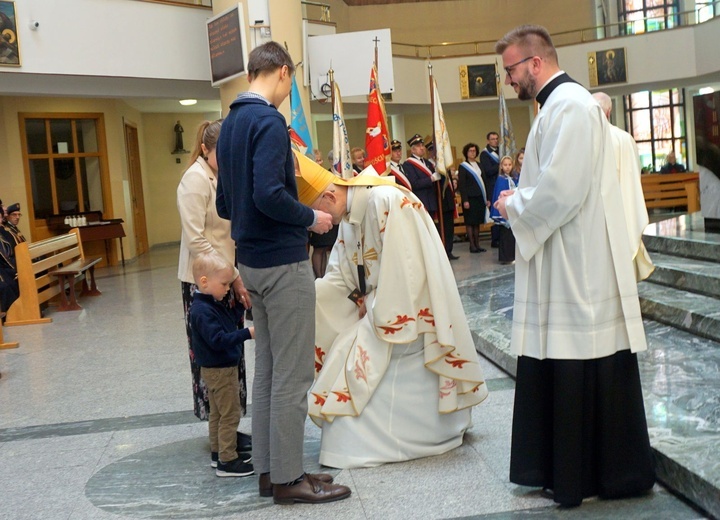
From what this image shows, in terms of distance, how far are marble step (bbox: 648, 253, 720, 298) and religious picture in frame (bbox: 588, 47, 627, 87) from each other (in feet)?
39.9

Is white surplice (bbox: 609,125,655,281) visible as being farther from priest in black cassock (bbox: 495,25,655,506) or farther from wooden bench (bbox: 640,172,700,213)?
wooden bench (bbox: 640,172,700,213)

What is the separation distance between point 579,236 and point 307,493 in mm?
1381

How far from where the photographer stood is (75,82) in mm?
11453

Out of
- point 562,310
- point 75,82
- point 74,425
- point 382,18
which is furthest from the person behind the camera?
point 382,18

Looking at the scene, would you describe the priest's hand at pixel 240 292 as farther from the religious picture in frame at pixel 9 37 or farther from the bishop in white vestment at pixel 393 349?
the religious picture in frame at pixel 9 37

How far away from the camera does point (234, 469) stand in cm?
360

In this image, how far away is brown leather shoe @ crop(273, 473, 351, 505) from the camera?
3207 mm

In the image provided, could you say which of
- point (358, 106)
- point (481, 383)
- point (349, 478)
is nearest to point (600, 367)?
point (481, 383)

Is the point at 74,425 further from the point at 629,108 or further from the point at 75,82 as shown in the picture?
the point at 629,108

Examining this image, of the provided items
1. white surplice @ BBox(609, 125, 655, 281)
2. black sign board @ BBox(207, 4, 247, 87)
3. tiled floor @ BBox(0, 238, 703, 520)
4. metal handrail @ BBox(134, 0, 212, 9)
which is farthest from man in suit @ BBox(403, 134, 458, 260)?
white surplice @ BBox(609, 125, 655, 281)

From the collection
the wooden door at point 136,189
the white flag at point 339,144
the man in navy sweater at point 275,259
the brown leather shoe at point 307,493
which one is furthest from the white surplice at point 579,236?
the wooden door at point 136,189

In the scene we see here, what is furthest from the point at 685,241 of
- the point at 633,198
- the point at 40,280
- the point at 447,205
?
the point at 40,280

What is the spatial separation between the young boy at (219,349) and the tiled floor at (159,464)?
Result: 0.13 m

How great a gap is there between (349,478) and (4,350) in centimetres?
468
